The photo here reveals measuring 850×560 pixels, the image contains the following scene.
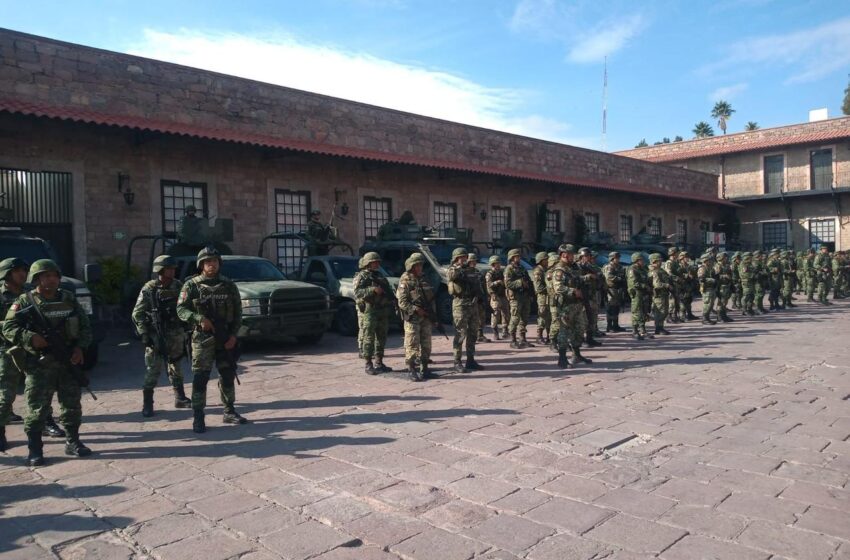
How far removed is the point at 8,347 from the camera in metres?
5.28

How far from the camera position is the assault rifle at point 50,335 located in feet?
16.6

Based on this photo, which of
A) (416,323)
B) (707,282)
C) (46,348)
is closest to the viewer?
(46,348)

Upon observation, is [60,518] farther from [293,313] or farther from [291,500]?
[293,313]

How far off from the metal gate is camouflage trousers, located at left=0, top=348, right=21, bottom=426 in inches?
306

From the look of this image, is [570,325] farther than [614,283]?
No

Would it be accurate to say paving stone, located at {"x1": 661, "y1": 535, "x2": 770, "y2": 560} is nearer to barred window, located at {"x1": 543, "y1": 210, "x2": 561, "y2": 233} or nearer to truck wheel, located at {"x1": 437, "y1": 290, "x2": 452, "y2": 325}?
truck wheel, located at {"x1": 437, "y1": 290, "x2": 452, "y2": 325}

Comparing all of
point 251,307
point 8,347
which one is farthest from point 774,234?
point 8,347

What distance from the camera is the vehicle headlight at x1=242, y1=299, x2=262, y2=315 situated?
978 centimetres

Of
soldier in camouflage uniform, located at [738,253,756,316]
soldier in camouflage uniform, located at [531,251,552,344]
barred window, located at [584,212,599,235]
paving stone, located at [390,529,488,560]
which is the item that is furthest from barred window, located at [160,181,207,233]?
barred window, located at [584,212,599,235]

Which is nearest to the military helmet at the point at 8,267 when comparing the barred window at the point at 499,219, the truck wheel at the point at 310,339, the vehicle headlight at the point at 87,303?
the vehicle headlight at the point at 87,303

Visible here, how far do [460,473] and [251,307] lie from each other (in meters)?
5.94

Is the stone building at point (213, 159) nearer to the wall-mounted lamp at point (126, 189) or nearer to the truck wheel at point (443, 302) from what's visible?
the wall-mounted lamp at point (126, 189)

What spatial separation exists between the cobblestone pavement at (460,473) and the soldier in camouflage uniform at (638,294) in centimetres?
313

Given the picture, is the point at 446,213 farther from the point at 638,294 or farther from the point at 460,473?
the point at 460,473
